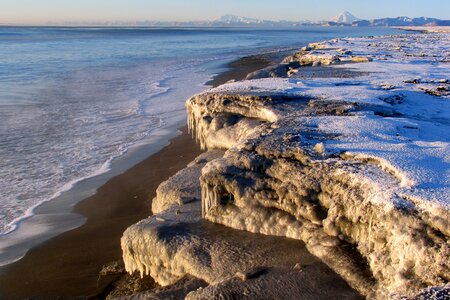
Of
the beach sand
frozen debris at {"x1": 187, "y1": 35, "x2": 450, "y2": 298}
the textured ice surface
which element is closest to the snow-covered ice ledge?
frozen debris at {"x1": 187, "y1": 35, "x2": 450, "y2": 298}

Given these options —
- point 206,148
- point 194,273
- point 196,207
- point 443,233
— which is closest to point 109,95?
point 206,148

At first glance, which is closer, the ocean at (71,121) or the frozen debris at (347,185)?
the frozen debris at (347,185)

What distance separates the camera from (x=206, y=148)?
32.6 ft

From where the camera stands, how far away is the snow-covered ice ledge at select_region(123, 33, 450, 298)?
171 inches

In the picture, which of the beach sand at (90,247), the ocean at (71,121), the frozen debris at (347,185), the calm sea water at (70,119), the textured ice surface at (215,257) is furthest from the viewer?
the calm sea water at (70,119)

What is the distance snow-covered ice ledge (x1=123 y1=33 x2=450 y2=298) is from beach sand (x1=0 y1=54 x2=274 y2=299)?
34.5 inches

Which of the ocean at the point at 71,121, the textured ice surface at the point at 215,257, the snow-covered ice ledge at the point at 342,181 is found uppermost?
the snow-covered ice ledge at the point at 342,181

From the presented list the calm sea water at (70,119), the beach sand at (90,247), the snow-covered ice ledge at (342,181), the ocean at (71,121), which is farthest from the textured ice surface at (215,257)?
the calm sea water at (70,119)

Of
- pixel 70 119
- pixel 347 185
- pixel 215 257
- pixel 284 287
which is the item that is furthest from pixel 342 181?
pixel 70 119

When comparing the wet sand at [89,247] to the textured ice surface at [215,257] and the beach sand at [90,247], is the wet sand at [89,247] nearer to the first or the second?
the beach sand at [90,247]

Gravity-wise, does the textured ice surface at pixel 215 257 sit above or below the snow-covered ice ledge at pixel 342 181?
below

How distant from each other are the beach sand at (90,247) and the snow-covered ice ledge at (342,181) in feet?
2.87

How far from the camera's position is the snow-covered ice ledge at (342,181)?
14.2 feet

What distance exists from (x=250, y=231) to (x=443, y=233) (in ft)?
7.52
